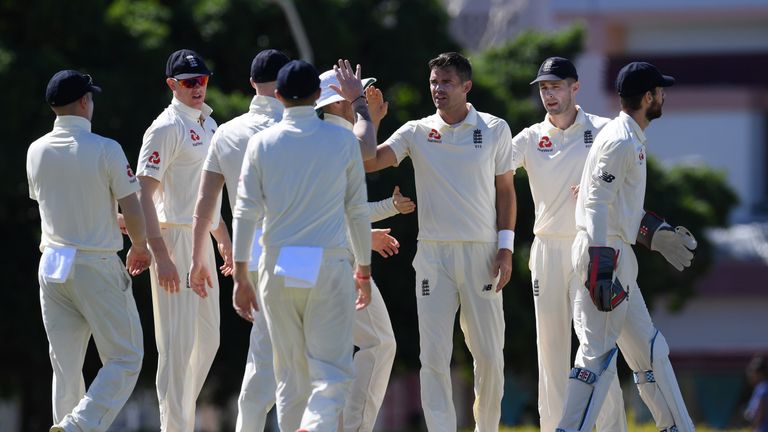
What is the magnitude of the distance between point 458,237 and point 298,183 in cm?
202

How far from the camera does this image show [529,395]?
34688mm

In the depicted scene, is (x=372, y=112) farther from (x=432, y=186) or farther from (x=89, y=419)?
(x=89, y=419)

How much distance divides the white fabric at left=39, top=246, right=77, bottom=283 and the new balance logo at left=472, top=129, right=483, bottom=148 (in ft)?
9.24

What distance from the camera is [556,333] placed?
38.4 ft

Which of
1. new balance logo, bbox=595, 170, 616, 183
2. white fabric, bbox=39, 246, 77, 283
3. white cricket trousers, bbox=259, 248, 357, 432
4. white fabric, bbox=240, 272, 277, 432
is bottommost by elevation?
white fabric, bbox=240, 272, 277, 432

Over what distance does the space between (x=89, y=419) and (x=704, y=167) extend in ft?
76.6

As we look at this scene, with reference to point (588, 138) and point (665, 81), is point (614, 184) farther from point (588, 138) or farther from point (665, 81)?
point (588, 138)

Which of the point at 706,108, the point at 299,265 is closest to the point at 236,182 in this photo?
the point at 299,265

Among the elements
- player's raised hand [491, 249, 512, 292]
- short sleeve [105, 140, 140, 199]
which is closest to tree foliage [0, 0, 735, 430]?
player's raised hand [491, 249, 512, 292]

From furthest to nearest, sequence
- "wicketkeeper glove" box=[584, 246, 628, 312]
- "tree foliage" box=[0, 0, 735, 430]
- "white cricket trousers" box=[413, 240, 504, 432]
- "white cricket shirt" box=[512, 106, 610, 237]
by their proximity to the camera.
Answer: "tree foliage" box=[0, 0, 735, 430] < "white cricket shirt" box=[512, 106, 610, 237] < "white cricket trousers" box=[413, 240, 504, 432] < "wicketkeeper glove" box=[584, 246, 628, 312]

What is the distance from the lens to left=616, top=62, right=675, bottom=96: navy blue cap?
1102cm

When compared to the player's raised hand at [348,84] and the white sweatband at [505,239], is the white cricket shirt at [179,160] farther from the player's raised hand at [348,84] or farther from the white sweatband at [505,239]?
the white sweatband at [505,239]

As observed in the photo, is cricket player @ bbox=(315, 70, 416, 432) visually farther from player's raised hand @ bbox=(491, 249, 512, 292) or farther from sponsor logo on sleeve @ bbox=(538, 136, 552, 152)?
sponsor logo on sleeve @ bbox=(538, 136, 552, 152)

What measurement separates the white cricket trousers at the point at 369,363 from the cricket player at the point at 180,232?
107 cm
